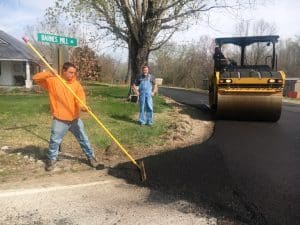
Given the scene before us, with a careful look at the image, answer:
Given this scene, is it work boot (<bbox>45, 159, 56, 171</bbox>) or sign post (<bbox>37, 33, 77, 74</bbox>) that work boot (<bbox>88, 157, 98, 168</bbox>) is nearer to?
work boot (<bbox>45, 159, 56, 171</bbox>)

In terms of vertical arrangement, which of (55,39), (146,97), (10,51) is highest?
(10,51)

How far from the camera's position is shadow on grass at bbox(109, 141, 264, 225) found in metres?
5.51

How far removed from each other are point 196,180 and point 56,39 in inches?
156

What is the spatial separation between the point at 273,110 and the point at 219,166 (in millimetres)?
5864

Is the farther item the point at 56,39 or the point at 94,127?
the point at 94,127

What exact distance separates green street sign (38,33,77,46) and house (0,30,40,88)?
23753 millimetres

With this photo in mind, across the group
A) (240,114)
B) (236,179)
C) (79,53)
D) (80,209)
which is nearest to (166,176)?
(236,179)

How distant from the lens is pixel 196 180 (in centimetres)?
677

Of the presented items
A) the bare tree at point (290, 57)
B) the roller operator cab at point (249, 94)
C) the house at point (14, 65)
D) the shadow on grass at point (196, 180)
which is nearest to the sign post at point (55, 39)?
the shadow on grass at point (196, 180)

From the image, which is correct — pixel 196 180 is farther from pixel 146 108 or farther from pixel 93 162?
pixel 146 108

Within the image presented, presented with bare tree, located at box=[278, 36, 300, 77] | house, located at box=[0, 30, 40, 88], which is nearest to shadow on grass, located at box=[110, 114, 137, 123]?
house, located at box=[0, 30, 40, 88]

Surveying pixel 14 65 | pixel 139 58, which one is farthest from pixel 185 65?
pixel 139 58

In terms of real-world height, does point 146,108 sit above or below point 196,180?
above

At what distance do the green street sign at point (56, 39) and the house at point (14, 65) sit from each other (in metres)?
23.8
